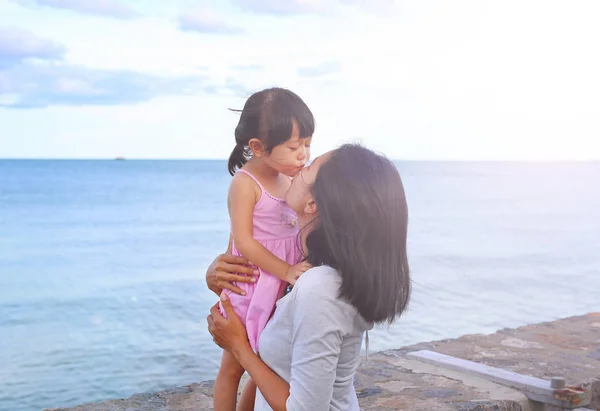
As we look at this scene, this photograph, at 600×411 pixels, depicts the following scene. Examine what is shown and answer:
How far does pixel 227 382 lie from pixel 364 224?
0.92m

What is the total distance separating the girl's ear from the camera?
2.42 meters

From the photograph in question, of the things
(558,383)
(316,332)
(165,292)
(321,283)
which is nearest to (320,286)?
(321,283)

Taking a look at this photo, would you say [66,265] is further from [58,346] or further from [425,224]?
[425,224]

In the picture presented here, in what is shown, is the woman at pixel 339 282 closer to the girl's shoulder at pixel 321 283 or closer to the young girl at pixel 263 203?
the girl's shoulder at pixel 321 283

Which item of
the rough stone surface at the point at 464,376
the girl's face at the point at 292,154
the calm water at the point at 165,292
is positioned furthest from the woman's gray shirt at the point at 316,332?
the calm water at the point at 165,292

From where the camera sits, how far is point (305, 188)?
206 centimetres

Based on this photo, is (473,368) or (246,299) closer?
(246,299)

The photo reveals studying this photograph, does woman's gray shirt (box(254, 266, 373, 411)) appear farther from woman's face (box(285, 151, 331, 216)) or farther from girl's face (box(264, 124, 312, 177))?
girl's face (box(264, 124, 312, 177))

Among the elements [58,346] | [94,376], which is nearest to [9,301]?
[58,346]

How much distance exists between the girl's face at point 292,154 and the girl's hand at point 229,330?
0.47 m

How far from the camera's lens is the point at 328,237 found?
1.90 metres

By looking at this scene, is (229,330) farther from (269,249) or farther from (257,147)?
(257,147)

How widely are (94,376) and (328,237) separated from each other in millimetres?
7904

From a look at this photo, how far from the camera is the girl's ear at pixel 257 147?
2.42 metres
